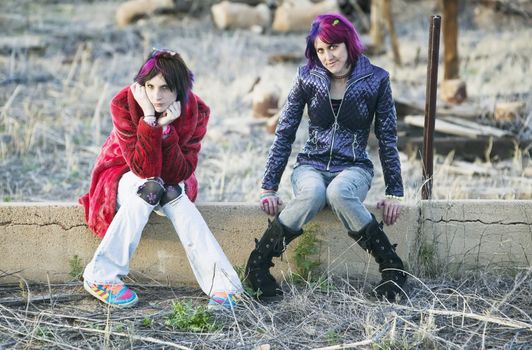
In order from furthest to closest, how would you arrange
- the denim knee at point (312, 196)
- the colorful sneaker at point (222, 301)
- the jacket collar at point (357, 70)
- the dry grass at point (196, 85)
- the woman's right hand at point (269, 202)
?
the dry grass at point (196, 85) < the woman's right hand at point (269, 202) < the jacket collar at point (357, 70) < the denim knee at point (312, 196) < the colorful sneaker at point (222, 301)

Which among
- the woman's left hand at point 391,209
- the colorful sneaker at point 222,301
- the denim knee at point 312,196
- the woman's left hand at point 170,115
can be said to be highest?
the woman's left hand at point 170,115

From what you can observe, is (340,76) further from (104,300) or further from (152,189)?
(104,300)

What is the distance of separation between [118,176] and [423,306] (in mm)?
1642

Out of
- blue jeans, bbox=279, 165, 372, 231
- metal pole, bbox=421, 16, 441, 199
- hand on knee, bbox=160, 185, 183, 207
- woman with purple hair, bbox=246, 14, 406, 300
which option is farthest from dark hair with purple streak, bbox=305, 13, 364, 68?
hand on knee, bbox=160, 185, 183, 207

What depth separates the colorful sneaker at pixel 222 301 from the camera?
393 cm

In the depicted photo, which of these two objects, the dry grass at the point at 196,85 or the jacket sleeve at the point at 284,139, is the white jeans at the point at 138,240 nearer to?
the jacket sleeve at the point at 284,139

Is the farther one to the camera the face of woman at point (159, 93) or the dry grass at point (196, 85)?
the dry grass at point (196, 85)

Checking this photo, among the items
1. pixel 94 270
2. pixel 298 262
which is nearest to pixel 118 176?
pixel 94 270

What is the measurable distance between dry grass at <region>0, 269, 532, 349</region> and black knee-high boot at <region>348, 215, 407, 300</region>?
0.31 ft

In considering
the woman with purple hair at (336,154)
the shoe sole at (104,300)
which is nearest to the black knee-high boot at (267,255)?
the woman with purple hair at (336,154)

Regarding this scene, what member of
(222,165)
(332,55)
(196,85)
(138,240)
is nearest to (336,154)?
(332,55)

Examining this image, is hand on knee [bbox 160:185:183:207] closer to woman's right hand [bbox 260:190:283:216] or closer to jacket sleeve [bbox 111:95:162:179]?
jacket sleeve [bbox 111:95:162:179]

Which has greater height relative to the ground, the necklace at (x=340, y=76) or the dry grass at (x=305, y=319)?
the necklace at (x=340, y=76)

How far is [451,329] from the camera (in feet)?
12.3
